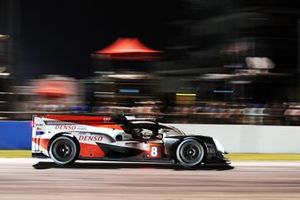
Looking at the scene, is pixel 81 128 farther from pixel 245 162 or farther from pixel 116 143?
Result: pixel 245 162

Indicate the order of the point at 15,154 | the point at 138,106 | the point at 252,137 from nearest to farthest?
the point at 15,154 → the point at 252,137 → the point at 138,106

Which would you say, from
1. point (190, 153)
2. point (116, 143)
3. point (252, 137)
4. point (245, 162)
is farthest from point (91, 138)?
point (252, 137)

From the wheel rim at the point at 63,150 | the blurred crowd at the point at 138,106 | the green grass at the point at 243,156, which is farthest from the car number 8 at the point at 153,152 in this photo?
the blurred crowd at the point at 138,106

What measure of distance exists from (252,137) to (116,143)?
6.00m

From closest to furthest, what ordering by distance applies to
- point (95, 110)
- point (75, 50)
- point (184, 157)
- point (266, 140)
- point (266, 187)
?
point (266, 187)
point (184, 157)
point (266, 140)
point (95, 110)
point (75, 50)

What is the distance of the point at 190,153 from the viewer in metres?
13.7

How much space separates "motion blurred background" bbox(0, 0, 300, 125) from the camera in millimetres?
20109

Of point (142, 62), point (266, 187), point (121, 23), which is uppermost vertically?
point (121, 23)

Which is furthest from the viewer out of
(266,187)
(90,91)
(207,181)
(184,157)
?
(90,91)

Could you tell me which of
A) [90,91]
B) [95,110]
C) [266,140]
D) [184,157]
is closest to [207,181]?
[184,157]

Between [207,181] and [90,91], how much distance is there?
1083 centimetres

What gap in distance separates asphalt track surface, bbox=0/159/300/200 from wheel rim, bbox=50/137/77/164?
213 millimetres

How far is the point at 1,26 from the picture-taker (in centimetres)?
2603

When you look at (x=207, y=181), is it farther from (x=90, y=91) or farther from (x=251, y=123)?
(x=90, y=91)
